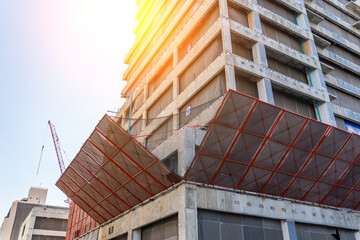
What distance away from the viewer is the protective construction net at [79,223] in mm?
46144

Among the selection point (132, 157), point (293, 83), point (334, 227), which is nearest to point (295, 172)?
point (334, 227)

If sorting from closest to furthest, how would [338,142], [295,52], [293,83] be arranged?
[338,142] < [293,83] < [295,52]

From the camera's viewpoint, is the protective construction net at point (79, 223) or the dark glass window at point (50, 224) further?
the dark glass window at point (50, 224)

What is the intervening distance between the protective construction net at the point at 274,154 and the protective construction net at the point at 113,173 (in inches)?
159

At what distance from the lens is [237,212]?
2430 centimetres

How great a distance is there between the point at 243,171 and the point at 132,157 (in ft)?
31.3

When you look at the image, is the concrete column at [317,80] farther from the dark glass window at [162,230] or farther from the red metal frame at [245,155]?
the dark glass window at [162,230]

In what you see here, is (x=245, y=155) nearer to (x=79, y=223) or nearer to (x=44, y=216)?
(x=79, y=223)

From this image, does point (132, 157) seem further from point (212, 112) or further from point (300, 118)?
point (300, 118)

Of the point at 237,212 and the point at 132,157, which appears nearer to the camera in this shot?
the point at 237,212

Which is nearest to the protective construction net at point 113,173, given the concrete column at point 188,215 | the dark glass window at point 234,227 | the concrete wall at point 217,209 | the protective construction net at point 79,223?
the concrete wall at point 217,209

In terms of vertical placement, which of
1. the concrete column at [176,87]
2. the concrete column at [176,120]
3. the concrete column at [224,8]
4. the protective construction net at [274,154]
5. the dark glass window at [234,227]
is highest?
the concrete column at [224,8]

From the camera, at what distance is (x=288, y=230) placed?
25.9m

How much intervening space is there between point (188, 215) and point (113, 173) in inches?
433
